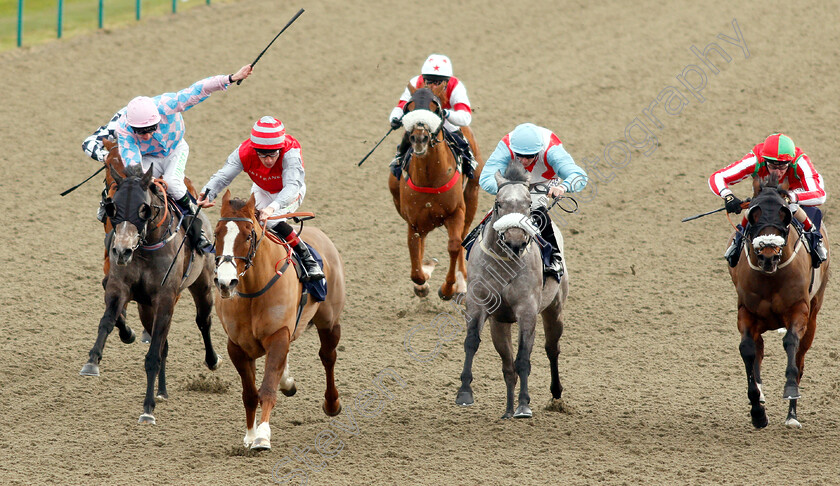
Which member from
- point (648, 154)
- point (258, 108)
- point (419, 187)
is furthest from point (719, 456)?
point (258, 108)

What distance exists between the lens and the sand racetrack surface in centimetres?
746

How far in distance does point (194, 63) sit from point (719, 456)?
11893 millimetres

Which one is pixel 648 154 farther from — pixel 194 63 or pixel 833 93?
A: pixel 194 63

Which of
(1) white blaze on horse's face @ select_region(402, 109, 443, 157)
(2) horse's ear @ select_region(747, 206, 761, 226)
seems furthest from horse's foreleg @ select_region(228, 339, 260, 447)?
(2) horse's ear @ select_region(747, 206, 761, 226)

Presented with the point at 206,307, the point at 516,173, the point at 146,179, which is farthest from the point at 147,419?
the point at 516,173

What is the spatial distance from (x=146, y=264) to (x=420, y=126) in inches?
103

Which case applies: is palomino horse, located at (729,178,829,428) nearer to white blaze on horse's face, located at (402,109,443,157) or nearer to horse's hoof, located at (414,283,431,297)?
white blaze on horse's face, located at (402,109,443,157)

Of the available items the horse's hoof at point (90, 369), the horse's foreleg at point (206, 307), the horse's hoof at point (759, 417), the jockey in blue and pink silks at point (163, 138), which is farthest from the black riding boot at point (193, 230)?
the horse's hoof at point (759, 417)

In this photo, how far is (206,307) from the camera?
902 cm

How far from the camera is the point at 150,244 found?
26.3ft

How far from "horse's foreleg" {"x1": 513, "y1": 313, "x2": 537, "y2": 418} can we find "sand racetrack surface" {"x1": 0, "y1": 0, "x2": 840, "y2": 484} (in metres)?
0.30

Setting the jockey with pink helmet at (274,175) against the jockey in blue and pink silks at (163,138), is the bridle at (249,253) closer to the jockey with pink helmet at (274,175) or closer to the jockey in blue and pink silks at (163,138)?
the jockey with pink helmet at (274,175)

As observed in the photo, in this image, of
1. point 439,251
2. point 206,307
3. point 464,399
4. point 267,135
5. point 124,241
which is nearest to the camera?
point 464,399

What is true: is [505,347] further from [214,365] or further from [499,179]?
[214,365]
